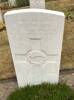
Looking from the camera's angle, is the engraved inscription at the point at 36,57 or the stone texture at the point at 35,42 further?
the engraved inscription at the point at 36,57

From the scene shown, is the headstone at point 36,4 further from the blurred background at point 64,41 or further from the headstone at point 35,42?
the headstone at point 35,42

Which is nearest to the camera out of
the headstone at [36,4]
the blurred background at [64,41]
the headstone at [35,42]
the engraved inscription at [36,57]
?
the headstone at [35,42]

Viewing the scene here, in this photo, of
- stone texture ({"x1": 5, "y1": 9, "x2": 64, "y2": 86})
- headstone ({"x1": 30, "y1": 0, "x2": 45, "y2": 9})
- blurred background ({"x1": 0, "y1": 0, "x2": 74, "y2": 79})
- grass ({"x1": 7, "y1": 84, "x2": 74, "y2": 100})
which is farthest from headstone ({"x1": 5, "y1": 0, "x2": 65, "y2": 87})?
headstone ({"x1": 30, "y1": 0, "x2": 45, "y2": 9})

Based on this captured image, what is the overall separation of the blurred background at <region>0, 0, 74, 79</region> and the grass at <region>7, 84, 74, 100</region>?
Result: 0.79 metres

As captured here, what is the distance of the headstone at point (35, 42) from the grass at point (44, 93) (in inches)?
4.5

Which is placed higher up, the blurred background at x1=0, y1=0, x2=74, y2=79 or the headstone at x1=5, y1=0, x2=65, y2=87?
the headstone at x1=5, y1=0, x2=65, y2=87

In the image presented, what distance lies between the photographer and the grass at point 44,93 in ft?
18.0

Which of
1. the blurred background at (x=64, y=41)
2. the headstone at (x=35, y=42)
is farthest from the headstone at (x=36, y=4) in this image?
the headstone at (x=35, y=42)

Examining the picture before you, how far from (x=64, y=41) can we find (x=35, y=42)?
2.54 metres

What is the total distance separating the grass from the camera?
5.49 metres

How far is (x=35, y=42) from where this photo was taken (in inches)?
209

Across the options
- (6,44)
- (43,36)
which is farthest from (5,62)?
(43,36)

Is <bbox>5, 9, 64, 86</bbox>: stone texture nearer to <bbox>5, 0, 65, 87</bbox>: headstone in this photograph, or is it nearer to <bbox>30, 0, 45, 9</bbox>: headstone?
<bbox>5, 0, 65, 87</bbox>: headstone

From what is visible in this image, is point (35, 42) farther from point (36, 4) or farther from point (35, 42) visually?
point (36, 4)
